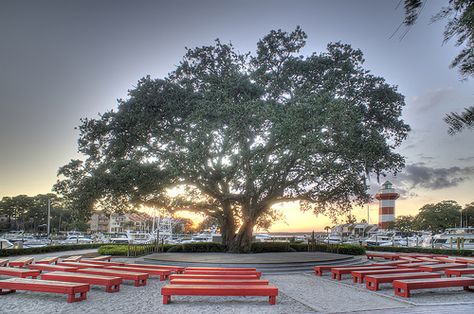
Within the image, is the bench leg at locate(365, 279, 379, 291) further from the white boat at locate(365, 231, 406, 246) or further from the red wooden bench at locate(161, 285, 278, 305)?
the white boat at locate(365, 231, 406, 246)

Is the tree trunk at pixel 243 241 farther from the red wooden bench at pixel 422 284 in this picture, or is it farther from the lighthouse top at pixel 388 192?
the lighthouse top at pixel 388 192

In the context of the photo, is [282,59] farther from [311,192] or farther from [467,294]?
[467,294]

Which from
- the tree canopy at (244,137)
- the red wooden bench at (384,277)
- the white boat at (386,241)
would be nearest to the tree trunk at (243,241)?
the tree canopy at (244,137)

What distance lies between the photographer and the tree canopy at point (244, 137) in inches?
765

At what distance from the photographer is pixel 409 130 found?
24.6m

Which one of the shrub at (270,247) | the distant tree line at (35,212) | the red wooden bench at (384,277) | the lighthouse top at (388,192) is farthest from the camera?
the distant tree line at (35,212)

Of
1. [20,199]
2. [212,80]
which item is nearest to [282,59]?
[212,80]

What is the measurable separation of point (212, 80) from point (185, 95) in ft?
6.64

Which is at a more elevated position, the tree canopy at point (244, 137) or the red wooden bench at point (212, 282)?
the tree canopy at point (244, 137)

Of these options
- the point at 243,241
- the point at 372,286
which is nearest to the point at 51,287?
the point at 372,286

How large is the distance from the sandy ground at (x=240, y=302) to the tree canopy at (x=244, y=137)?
8.17 metres

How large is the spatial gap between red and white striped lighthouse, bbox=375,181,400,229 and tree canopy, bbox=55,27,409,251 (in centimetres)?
4672

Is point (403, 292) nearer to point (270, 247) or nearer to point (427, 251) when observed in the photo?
point (270, 247)

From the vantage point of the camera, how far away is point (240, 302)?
10148 millimetres
